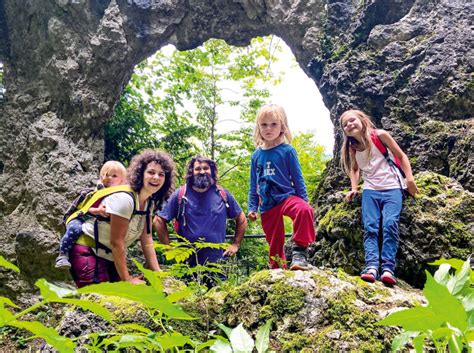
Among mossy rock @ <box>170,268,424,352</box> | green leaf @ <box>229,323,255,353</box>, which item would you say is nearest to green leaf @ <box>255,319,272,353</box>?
green leaf @ <box>229,323,255,353</box>

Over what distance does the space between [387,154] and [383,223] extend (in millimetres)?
581

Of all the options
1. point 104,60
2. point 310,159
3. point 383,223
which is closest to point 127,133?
point 104,60

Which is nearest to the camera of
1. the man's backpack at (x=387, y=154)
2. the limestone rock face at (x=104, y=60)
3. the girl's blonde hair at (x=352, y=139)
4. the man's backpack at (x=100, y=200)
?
Result: the man's backpack at (x=100, y=200)

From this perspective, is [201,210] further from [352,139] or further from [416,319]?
[416,319]

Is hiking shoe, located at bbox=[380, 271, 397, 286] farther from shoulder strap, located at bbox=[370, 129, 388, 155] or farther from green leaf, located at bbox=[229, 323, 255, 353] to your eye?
green leaf, located at bbox=[229, 323, 255, 353]

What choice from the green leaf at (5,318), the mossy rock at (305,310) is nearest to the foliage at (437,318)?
the green leaf at (5,318)

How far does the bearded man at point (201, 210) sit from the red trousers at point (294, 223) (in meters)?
0.32

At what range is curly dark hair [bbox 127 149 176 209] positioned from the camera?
2699 mm

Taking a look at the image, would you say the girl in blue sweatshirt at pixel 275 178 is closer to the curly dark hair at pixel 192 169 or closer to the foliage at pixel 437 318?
the curly dark hair at pixel 192 169

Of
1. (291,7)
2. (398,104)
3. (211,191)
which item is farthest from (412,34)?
(211,191)

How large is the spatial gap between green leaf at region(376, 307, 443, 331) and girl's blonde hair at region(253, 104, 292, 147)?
8.96 ft

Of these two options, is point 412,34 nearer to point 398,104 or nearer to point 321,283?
point 398,104

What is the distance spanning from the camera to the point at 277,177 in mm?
3031

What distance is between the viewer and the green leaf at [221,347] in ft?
1.82
